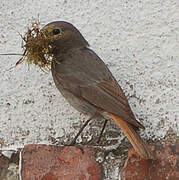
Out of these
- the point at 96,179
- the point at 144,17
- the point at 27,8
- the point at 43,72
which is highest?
the point at 27,8

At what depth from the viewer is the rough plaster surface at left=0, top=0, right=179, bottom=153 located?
2.24m

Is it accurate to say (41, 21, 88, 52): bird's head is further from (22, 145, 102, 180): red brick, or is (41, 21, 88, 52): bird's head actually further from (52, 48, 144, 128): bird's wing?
(22, 145, 102, 180): red brick

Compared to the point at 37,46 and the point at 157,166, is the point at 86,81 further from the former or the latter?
the point at 157,166

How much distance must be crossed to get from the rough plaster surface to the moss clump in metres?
0.09

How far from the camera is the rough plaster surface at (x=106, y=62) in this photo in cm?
224

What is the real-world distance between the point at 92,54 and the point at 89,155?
24.3 inches

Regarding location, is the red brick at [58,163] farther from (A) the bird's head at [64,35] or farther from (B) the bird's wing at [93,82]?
(A) the bird's head at [64,35]

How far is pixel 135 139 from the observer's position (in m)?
2.04

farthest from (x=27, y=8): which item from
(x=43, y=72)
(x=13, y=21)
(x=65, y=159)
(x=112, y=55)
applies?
(x=65, y=159)

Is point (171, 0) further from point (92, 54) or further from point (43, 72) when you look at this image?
point (43, 72)

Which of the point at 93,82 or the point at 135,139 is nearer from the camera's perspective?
the point at 135,139

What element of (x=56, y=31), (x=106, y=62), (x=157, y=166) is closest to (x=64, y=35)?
(x=56, y=31)

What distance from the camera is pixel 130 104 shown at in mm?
2289

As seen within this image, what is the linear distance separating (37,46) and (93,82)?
33 centimetres
